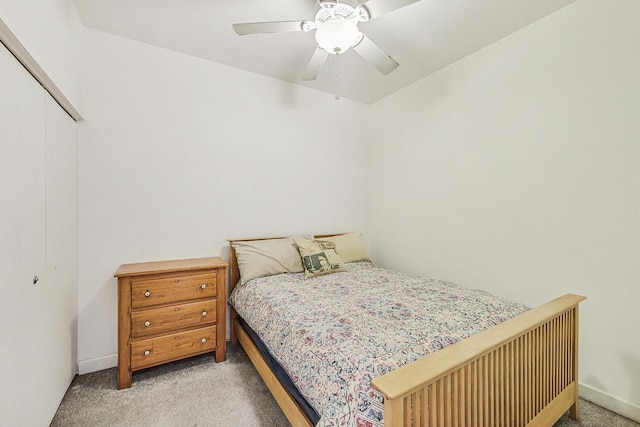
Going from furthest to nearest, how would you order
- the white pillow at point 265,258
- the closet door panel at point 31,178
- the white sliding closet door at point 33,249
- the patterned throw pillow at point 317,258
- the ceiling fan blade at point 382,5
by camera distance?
1. the patterned throw pillow at point 317,258
2. the white pillow at point 265,258
3. the ceiling fan blade at point 382,5
4. the closet door panel at point 31,178
5. the white sliding closet door at point 33,249

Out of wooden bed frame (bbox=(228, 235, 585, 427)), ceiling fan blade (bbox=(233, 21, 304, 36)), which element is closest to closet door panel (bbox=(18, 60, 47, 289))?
ceiling fan blade (bbox=(233, 21, 304, 36))

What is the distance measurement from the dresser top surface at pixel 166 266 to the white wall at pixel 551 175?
2.16m

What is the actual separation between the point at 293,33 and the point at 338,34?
70 cm

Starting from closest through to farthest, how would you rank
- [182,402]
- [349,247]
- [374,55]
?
1. [182,402]
2. [374,55]
3. [349,247]

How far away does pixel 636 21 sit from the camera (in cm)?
163

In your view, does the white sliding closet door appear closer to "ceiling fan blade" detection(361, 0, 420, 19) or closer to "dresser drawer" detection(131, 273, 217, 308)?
"dresser drawer" detection(131, 273, 217, 308)

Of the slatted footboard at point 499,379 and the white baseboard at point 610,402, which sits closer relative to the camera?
the slatted footboard at point 499,379

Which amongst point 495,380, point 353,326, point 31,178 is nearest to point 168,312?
point 31,178

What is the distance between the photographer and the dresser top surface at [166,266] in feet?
6.27

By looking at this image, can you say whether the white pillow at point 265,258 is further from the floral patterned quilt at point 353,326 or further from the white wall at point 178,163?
the white wall at point 178,163

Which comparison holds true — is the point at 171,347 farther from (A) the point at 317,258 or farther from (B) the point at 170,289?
(A) the point at 317,258

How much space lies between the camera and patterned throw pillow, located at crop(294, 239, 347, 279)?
2.44 meters

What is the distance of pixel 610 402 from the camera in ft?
5.60

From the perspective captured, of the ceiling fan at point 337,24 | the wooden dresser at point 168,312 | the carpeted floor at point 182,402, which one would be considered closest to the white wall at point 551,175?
the carpeted floor at point 182,402
